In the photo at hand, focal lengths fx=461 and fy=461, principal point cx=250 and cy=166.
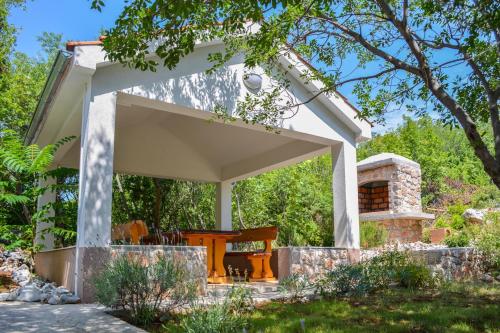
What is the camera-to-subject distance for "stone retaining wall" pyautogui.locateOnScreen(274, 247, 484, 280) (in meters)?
7.81

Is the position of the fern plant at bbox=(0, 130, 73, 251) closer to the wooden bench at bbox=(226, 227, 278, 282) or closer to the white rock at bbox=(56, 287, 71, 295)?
the white rock at bbox=(56, 287, 71, 295)

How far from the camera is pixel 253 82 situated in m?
7.88

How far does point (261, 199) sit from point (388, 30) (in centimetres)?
891

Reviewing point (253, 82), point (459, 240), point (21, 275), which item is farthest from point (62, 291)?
point (459, 240)

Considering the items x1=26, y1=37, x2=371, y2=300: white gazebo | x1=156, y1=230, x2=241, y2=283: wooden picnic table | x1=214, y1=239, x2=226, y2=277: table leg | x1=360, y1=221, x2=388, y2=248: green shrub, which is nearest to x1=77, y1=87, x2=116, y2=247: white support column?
x1=26, y1=37, x2=371, y2=300: white gazebo

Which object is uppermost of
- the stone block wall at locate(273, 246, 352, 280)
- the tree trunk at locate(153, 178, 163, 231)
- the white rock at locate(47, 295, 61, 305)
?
the tree trunk at locate(153, 178, 163, 231)

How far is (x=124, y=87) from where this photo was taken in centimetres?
651

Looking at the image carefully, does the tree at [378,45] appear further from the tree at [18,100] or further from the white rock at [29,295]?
the tree at [18,100]

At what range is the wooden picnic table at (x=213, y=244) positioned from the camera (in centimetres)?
803

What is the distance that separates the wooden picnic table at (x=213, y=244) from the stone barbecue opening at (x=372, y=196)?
7327 mm

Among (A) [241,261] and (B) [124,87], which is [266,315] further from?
(A) [241,261]

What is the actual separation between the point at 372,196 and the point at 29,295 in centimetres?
1116

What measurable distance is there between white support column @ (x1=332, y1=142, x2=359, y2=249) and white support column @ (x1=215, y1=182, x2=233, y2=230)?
358 cm

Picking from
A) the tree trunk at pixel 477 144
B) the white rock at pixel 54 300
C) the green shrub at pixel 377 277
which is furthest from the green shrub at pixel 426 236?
the white rock at pixel 54 300
